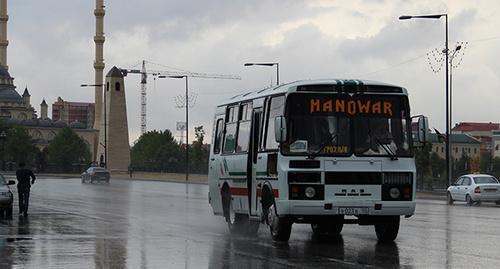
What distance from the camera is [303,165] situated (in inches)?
551

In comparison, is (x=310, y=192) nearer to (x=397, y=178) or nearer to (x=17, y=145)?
(x=397, y=178)

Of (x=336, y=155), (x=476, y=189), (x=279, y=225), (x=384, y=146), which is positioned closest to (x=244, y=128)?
(x=279, y=225)

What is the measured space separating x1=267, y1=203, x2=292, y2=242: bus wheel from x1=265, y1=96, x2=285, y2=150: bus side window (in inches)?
45.8

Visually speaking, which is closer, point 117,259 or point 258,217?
point 117,259

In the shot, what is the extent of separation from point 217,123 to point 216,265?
Answer: 8.30 meters

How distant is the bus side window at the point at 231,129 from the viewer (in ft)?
57.5

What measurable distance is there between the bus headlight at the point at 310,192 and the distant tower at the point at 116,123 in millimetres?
93336

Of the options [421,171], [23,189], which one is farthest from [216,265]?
[421,171]

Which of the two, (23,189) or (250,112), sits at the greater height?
(250,112)

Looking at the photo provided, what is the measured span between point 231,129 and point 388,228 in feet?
14.5

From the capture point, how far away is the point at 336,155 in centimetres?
1414

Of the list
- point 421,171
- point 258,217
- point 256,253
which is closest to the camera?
point 256,253

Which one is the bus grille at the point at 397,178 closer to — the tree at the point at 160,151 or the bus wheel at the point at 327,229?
the bus wheel at the point at 327,229

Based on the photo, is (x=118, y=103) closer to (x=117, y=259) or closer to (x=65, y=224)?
(x=65, y=224)
